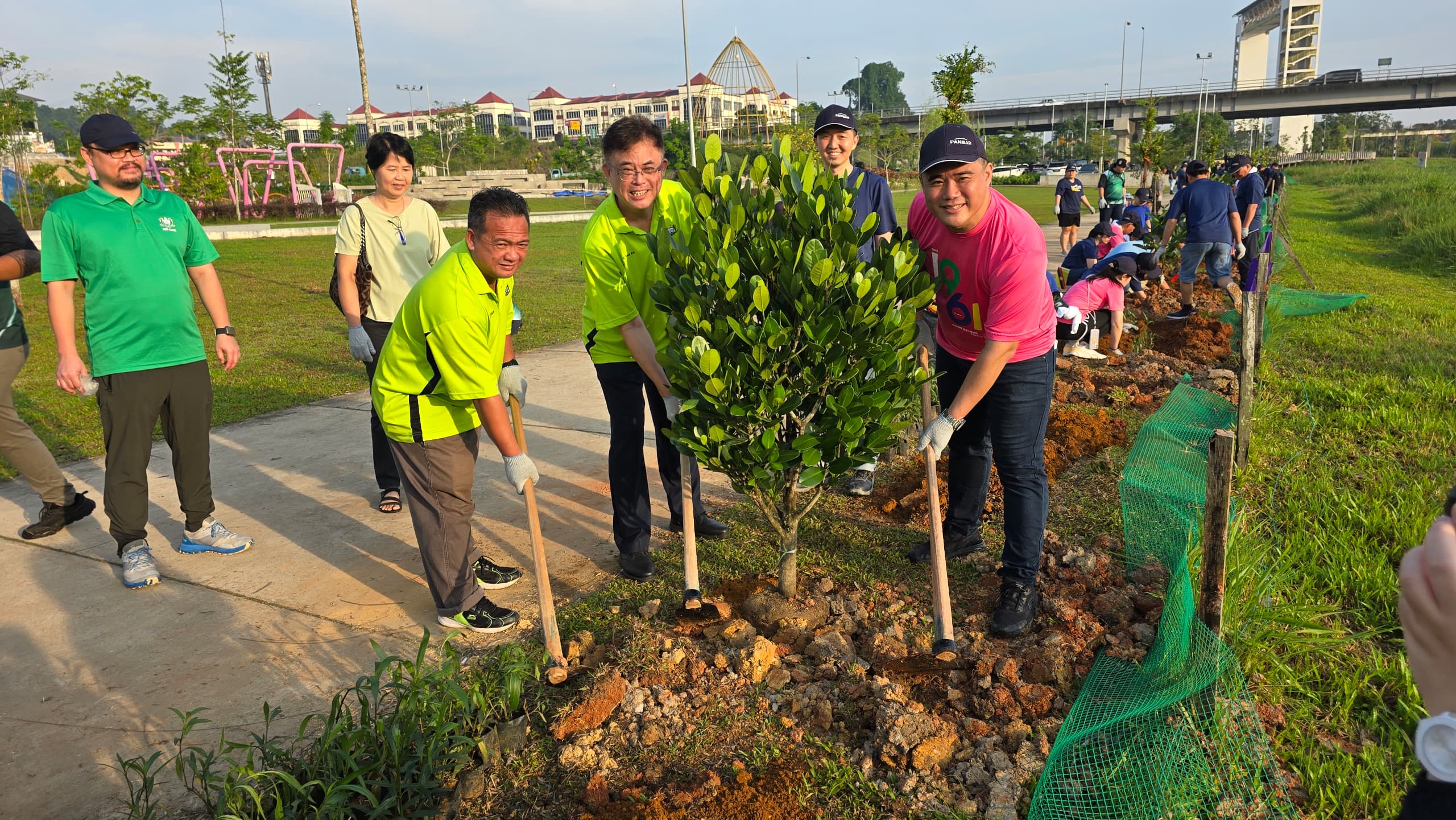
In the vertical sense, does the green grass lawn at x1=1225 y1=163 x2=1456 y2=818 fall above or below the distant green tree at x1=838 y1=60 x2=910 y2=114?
below

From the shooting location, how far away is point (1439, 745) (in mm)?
893

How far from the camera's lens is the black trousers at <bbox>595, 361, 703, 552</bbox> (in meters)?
3.74

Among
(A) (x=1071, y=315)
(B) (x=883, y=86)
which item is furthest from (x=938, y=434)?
(B) (x=883, y=86)

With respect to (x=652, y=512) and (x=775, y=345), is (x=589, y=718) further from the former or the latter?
(x=652, y=512)

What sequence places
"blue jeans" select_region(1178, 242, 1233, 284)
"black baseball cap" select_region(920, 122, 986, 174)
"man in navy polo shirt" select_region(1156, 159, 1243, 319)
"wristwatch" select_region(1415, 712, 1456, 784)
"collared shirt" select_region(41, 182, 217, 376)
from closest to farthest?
"wristwatch" select_region(1415, 712, 1456, 784), "black baseball cap" select_region(920, 122, 986, 174), "collared shirt" select_region(41, 182, 217, 376), "man in navy polo shirt" select_region(1156, 159, 1243, 319), "blue jeans" select_region(1178, 242, 1233, 284)

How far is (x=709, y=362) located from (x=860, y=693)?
122cm

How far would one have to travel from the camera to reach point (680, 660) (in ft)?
Answer: 9.83

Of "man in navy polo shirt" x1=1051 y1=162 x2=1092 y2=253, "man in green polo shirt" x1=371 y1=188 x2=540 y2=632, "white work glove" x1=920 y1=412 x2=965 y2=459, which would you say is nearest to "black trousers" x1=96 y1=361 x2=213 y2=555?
"man in green polo shirt" x1=371 y1=188 x2=540 y2=632

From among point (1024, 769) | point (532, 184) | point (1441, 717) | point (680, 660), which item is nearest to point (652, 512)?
point (680, 660)

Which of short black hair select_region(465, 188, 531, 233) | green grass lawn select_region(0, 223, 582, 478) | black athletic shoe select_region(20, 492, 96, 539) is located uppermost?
short black hair select_region(465, 188, 531, 233)

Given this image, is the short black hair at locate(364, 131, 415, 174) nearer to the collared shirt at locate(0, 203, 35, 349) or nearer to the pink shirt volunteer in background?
the collared shirt at locate(0, 203, 35, 349)

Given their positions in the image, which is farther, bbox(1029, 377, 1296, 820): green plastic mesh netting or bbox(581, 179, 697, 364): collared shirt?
bbox(581, 179, 697, 364): collared shirt

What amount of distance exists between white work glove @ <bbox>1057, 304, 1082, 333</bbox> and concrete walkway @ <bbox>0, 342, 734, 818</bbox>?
350cm

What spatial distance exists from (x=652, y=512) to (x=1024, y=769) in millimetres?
2709
